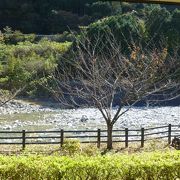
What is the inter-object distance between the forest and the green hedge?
51.8 ft

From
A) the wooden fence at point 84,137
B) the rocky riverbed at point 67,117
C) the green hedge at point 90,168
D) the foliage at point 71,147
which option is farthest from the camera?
the rocky riverbed at point 67,117

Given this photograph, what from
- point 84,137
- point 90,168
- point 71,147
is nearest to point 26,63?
point 84,137

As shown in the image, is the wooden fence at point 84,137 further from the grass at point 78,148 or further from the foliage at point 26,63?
the foliage at point 26,63

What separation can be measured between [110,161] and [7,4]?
46579 mm

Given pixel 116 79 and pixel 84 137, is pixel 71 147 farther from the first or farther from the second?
pixel 116 79

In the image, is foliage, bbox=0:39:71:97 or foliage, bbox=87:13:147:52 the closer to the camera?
foliage, bbox=87:13:147:52

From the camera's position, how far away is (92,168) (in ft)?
18.4

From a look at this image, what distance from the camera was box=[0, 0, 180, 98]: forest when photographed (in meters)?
33.9

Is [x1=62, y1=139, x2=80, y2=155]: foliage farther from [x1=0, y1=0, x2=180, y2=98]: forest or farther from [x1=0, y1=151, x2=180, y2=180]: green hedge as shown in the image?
[x1=0, y1=0, x2=180, y2=98]: forest

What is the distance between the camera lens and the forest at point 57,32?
33.9m

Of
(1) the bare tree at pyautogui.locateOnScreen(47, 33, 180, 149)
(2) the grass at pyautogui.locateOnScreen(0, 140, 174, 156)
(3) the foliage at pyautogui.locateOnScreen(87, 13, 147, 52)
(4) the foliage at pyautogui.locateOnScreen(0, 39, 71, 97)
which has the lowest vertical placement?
(2) the grass at pyautogui.locateOnScreen(0, 140, 174, 156)

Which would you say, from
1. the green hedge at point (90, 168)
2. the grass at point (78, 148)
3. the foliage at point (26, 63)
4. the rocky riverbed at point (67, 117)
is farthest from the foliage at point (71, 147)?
the foliage at point (26, 63)

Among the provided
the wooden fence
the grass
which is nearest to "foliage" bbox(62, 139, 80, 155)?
the grass

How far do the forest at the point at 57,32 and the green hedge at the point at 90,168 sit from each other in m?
15.8
